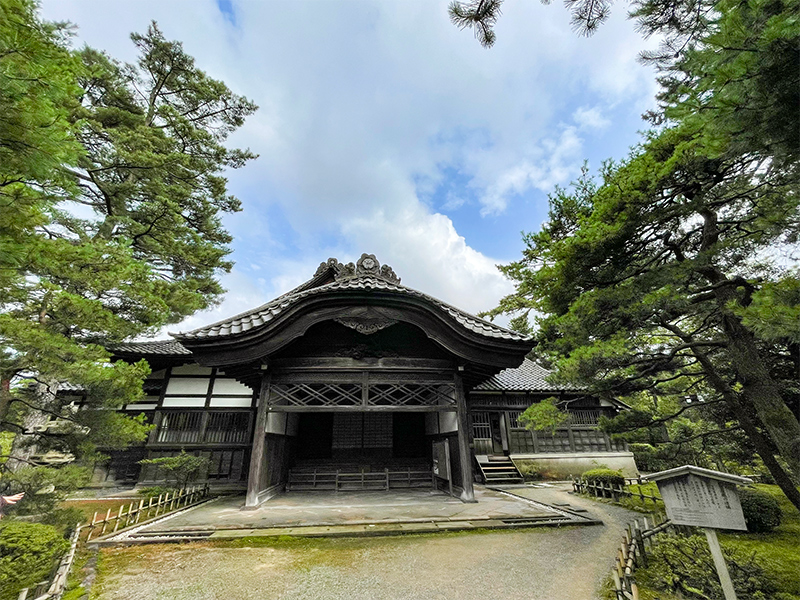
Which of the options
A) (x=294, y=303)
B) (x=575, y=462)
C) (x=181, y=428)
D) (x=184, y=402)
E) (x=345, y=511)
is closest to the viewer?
(x=345, y=511)

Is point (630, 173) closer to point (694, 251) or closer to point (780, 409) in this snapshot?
point (694, 251)

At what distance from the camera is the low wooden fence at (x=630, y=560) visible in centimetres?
317

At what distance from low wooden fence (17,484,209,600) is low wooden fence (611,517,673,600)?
17.1ft

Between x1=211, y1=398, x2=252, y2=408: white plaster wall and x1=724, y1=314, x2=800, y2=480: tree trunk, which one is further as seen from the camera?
x1=211, y1=398, x2=252, y2=408: white plaster wall

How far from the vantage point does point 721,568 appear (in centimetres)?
326

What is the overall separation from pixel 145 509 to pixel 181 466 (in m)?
2.92

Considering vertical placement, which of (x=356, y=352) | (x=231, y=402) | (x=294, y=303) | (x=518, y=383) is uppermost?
(x=294, y=303)

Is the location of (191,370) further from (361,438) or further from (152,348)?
(361,438)

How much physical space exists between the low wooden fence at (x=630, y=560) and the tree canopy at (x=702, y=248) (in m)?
1.73

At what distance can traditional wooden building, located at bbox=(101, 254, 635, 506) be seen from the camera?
24.5ft

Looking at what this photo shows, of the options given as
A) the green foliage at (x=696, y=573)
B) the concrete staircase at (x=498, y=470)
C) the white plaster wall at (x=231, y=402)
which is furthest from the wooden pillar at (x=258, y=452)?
the concrete staircase at (x=498, y=470)

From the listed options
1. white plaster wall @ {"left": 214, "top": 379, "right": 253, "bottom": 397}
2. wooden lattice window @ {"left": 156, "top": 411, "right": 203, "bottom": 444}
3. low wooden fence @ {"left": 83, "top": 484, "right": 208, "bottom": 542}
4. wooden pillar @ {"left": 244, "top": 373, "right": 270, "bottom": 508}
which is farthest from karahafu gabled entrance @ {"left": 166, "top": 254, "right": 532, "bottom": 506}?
wooden lattice window @ {"left": 156, "top": 411, "right": 203, "bottom": 444}

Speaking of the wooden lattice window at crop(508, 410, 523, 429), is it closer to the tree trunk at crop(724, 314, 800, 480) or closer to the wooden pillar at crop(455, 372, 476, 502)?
the wooden pillar at crop(455, 372, 476, 502)

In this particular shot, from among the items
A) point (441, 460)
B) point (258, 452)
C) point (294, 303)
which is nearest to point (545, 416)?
point (441, 460)
